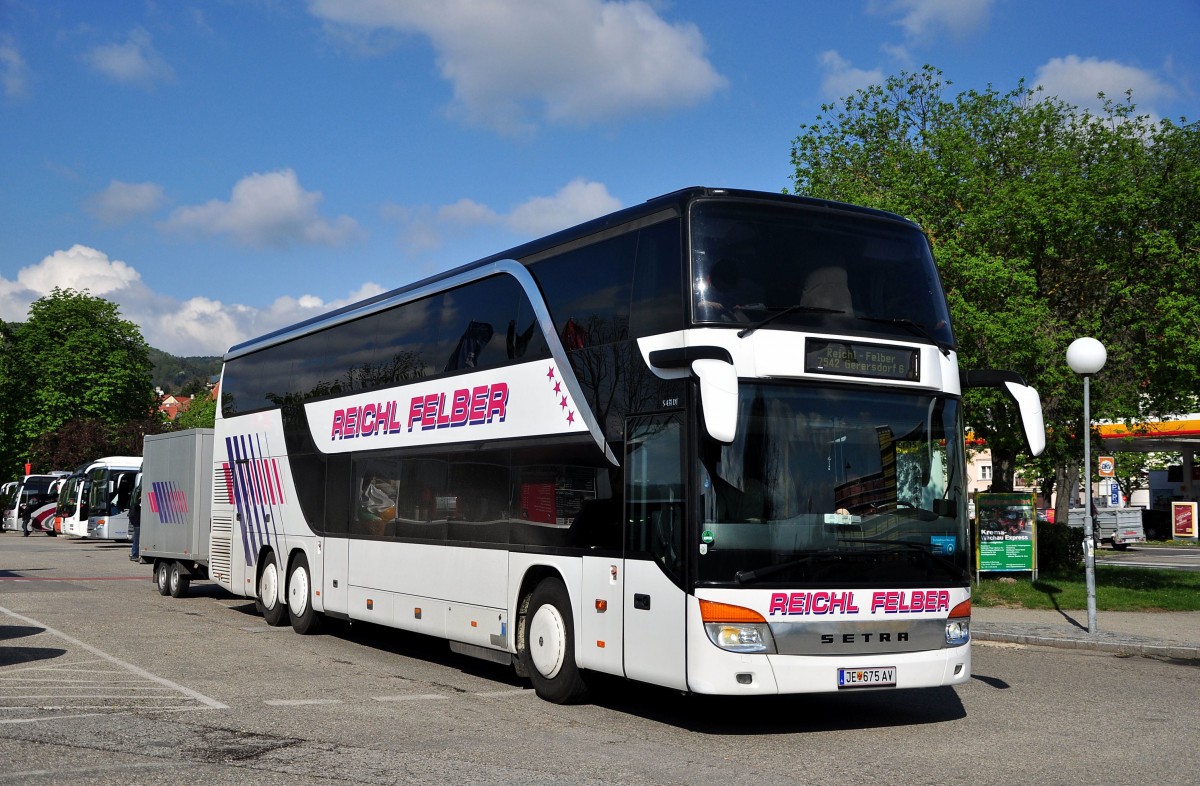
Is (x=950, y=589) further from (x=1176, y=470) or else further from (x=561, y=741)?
(x=1176, y=470)

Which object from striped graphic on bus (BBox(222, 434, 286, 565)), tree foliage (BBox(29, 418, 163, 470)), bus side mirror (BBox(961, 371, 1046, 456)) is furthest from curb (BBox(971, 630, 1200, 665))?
tree foliage (BBox(29, 418, 163, 470))

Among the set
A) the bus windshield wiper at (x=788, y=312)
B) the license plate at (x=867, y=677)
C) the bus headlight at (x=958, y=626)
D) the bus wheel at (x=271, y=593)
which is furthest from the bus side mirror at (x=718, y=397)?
the bus wheel at (x=271, y=593)

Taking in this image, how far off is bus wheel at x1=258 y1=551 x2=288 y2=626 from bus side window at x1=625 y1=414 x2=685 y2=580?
9.02m

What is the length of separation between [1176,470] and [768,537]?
8433 cm

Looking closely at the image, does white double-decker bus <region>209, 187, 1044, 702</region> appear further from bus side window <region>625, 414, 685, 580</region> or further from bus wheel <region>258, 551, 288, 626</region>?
bus wheel <region>258, 551, 288, 626</region>

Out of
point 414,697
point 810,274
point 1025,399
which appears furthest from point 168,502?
point 1025,399

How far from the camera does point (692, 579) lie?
29.5ft

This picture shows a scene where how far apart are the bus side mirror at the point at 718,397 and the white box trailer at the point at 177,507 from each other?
14.6m

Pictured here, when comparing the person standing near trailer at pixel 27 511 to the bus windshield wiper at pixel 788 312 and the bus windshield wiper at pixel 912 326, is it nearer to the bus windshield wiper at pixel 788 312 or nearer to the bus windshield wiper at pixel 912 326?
the bus windshield wiper at pixel 788 312

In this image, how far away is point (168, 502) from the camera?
2298 centimetres

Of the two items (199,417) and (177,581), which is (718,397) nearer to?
(177,581)

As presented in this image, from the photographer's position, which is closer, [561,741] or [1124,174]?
[561,741]

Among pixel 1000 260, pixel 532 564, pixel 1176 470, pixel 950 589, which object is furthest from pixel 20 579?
pixel 1176 470

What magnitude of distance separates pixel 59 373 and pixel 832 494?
7187 cm
